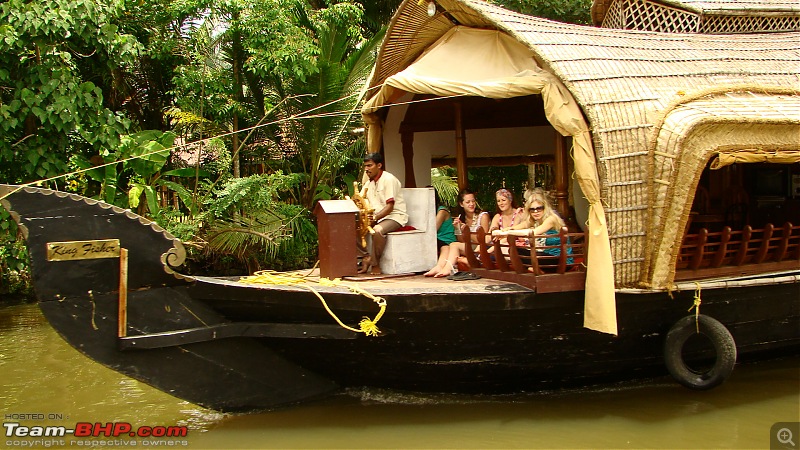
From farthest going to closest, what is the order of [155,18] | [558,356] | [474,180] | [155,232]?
[474,180], [155,18], [558,356], [155,232]

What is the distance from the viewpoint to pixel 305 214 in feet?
29.9

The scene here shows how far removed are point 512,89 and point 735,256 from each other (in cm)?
181

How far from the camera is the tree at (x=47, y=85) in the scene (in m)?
6.49

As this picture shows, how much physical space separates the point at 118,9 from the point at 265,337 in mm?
4648

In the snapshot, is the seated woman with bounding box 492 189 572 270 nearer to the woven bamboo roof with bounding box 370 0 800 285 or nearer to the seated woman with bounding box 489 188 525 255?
the seated woman with bounding box 489 188 525 255

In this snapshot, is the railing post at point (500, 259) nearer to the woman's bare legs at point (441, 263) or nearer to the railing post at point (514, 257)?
the railing post at point (514, 257)

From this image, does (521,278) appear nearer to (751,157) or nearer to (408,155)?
(751,157)

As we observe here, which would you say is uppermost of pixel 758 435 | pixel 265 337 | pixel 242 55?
pixel 242 55

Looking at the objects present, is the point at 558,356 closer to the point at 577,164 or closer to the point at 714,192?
the point at 577,164

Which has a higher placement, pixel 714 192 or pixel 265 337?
pixel 714 192

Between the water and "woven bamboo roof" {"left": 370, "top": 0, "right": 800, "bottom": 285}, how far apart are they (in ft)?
2.96

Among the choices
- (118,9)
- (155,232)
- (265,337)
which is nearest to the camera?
(155,232)

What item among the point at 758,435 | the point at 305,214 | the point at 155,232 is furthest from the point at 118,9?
the point at 758,435

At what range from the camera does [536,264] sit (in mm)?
3955
